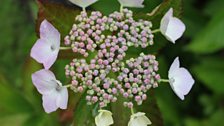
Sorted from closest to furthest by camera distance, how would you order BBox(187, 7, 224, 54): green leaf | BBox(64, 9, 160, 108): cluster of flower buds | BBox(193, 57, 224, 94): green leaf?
BBox(64, 9, 160, 108): cluster of flower buds < BBox(187, 7, 224, 54): green leaf < BBox(193, 57, 224, 94): green leaf

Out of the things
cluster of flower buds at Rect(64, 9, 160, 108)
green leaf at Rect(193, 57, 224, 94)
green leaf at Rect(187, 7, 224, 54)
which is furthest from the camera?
green leaf at Rect(193, 57, 224, 94)

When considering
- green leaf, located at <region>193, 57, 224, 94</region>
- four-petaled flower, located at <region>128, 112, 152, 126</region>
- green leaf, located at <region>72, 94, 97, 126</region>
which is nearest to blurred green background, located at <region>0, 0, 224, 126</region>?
green leaf, located at <region>193, 57, 224, 94</region>

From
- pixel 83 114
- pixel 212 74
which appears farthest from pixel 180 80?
pixel 212 74

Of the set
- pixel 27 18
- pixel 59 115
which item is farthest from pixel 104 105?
pixel 27 18

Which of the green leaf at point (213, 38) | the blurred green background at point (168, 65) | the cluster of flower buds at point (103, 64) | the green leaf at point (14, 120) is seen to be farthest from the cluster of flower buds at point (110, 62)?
the green leaf at point (14, 120)

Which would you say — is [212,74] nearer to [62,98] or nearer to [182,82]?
[182,82]

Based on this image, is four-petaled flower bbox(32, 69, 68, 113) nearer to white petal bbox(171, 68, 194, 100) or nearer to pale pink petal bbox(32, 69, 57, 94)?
pale pink petal bbox(32, 69, 57, 94)

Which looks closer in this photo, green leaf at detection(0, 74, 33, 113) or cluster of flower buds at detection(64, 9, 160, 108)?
cluster of flower buds at detection(64, 9, 160, 108)
